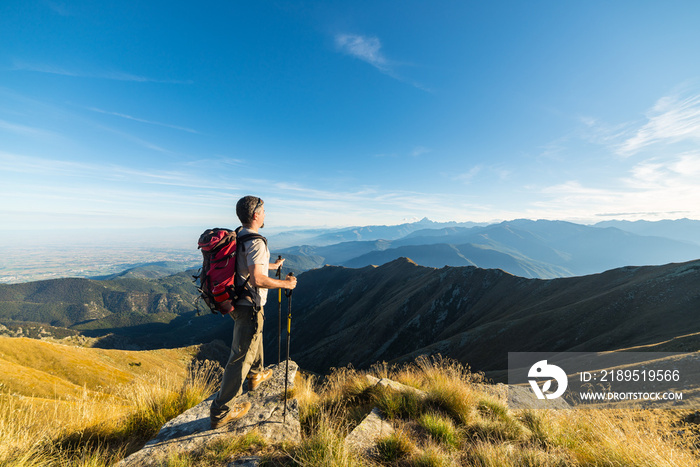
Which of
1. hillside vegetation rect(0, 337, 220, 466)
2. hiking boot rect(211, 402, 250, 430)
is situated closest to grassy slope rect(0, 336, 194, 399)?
hillside vegetation rect(0, 337, 220, 466)

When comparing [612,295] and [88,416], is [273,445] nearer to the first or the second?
[88,416]

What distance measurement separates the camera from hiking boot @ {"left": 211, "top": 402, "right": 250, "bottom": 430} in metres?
4.52

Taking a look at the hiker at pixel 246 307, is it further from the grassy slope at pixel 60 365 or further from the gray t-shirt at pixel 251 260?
the grassy slope at pixel 60 365

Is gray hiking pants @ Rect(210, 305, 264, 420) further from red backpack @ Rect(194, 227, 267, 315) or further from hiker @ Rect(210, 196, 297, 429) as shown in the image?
red backpack @ Rect(194, 227, 267, 315)

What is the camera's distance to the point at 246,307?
4.84 metres

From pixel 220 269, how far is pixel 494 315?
65.4 metres

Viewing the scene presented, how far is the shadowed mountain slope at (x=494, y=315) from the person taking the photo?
2917 centimetres

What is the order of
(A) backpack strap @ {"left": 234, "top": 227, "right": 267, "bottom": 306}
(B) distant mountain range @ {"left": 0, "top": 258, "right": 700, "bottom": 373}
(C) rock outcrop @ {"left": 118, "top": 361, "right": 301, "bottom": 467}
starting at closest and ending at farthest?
(C) rock outcrop @ {"left": 118, "top": 361, "right": 301, "bottom": 467} → (A) backpack strap @ {"left": 234, "top": 227, "right": 267, "bottom": 306} → (B) distant mountain range @ {"left": 0, "top": 258, "right": 700, "bottom": 373}

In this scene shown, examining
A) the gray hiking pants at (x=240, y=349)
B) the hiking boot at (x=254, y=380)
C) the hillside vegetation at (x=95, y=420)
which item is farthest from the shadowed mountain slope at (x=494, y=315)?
the hillside vegetation at (x=95, y=420)

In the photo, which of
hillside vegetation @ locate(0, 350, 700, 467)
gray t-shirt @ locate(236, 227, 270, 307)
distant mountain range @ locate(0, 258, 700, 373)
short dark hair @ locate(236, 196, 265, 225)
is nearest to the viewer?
hillside vegetation @ locate(0, 350, 700, 467)

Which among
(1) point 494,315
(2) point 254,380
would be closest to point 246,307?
(2) point 254,380

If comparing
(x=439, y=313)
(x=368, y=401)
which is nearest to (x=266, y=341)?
(x=439, y=313)

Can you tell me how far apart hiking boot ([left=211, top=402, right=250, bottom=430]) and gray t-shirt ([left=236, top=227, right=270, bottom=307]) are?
1970 millimetres

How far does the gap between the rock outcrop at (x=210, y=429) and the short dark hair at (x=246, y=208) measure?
3.58m
